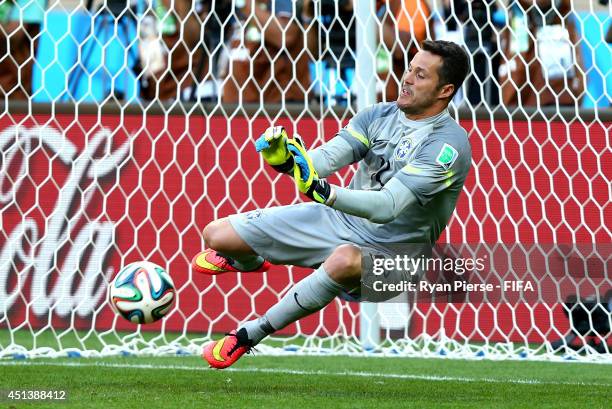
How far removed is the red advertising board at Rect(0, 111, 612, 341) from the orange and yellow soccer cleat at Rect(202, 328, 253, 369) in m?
2.56

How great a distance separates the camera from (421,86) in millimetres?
4891

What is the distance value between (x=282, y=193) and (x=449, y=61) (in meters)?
2.85

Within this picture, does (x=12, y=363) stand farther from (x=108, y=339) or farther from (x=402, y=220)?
(x=402, y=220)

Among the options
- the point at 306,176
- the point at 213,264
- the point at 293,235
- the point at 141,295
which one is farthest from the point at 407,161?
the point at 141,295

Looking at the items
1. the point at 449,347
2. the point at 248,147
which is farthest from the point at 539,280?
the point at 248,147

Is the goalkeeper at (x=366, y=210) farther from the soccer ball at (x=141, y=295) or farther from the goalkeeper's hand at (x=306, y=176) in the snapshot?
the soccer ball at (x=141, y=295)

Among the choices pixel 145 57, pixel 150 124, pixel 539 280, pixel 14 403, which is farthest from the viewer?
pixel 145 57

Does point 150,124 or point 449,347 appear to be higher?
point 150,124

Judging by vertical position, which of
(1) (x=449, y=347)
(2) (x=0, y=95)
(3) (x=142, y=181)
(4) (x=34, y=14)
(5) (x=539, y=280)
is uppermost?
(4) (x=34, y=14)

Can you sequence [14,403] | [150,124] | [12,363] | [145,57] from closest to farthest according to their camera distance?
1. [14,403]
2. [12,363]
3. [150,124]
4. [145,57]

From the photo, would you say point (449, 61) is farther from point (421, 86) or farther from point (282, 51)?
point (282, 51)

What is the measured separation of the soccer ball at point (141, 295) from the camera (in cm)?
499

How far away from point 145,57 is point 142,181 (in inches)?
46.8

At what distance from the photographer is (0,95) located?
26.2 feet
